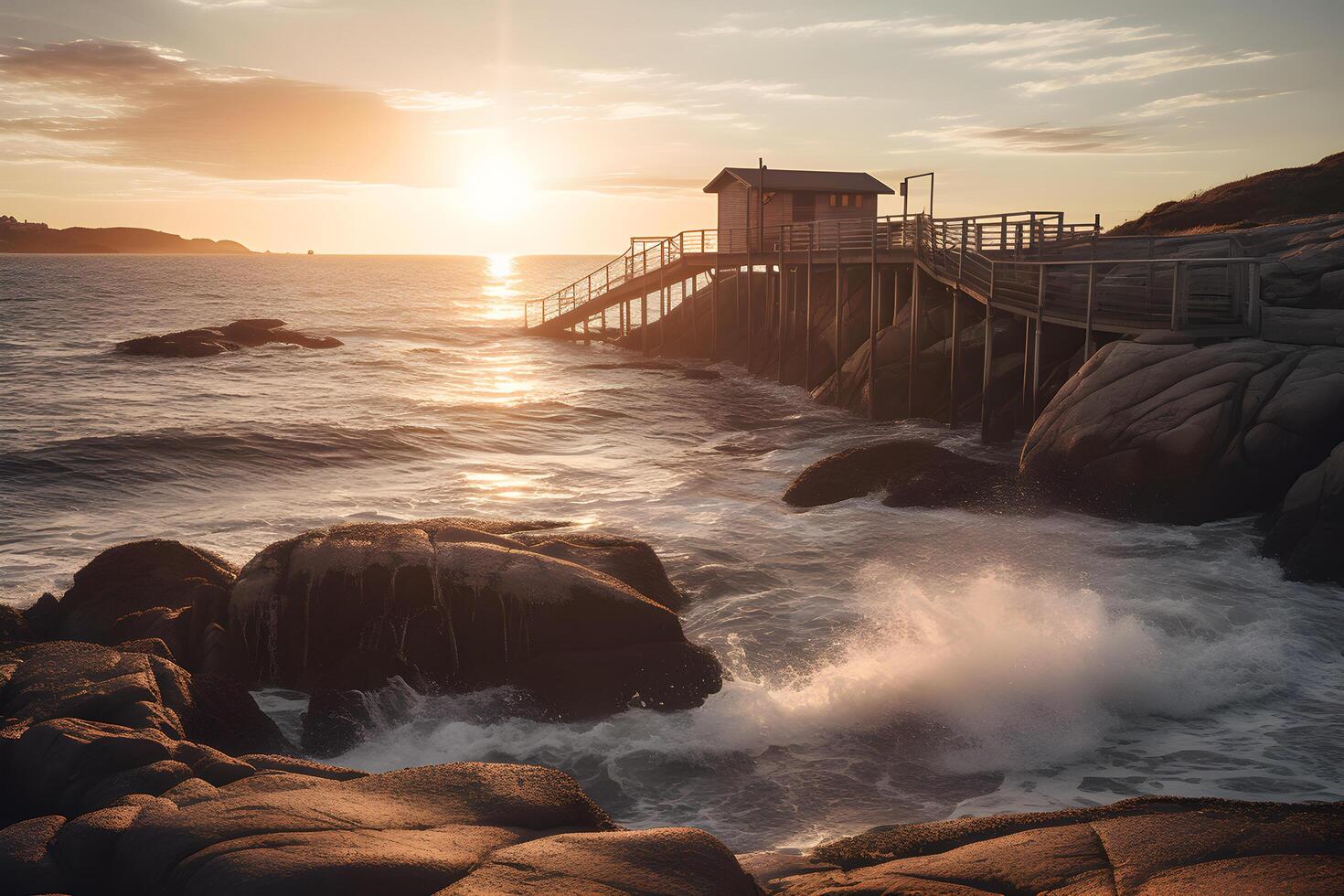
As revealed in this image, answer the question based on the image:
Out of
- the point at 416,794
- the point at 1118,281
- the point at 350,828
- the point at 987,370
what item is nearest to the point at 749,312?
the point at 987,370

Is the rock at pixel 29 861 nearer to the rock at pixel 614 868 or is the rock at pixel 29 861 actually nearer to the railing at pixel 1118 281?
the rock at pixel 614 868

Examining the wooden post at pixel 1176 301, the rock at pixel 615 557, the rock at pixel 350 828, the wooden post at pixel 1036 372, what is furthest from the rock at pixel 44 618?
the wooden post at pixel 1036 372

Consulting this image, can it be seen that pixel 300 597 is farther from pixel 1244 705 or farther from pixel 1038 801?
pixel 1244 705

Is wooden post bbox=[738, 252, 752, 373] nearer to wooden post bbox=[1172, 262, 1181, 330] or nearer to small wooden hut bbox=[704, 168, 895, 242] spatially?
small wooden hut bbox=[704, 168, 895, 242]

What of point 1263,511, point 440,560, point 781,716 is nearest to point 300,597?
point 440,560

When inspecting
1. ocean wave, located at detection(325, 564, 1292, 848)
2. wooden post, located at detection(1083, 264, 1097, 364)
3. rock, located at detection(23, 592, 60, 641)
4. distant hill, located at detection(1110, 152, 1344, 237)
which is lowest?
ocean wave, located at detection(325, 564, 1292, 848)

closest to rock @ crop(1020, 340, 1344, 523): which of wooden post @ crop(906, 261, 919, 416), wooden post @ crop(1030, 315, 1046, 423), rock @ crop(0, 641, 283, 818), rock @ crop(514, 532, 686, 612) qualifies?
wooden post @ crop(1030, 315, 1046, 423)

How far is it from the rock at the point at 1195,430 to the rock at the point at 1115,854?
944cm

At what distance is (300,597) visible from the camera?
10.2 meters

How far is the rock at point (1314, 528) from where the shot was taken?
12367mm

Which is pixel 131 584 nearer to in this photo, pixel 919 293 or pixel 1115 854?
pixel 1115 854

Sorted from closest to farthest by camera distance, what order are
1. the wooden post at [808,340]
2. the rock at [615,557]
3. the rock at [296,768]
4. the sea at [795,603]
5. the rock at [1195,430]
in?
the rock at [296,768]
the sea at [795,603]
the rock at [615,557]
the rock at [1195,430]
the wooden post at [808,340]

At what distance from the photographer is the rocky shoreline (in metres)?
4.96

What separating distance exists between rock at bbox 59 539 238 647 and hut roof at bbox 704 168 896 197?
29240mm
